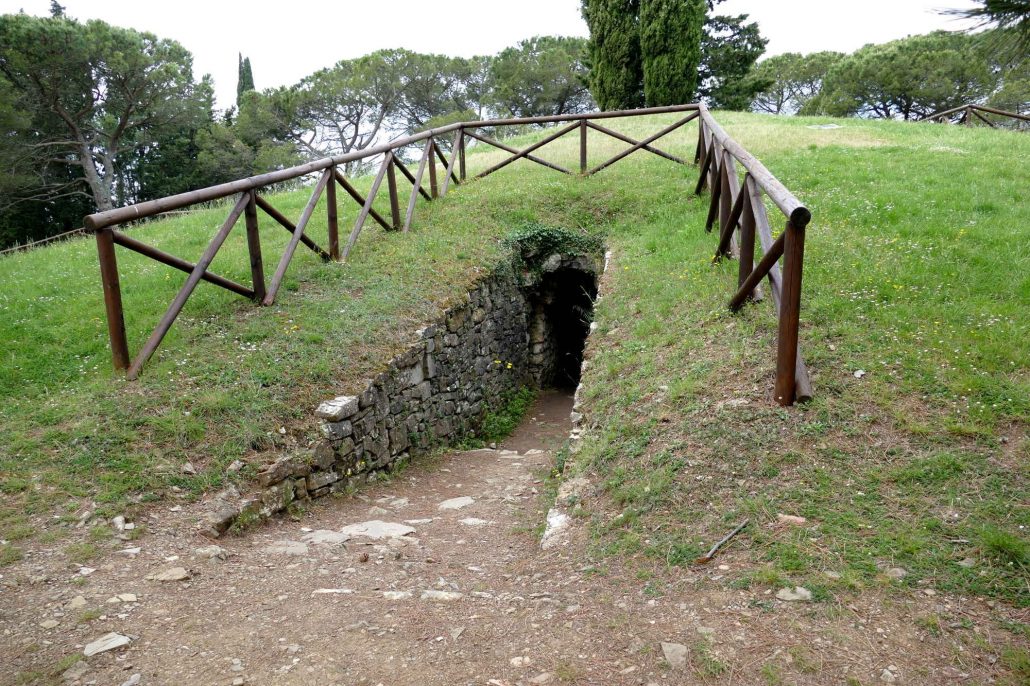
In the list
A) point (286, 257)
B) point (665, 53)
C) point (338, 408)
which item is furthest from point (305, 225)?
point (665, 53)

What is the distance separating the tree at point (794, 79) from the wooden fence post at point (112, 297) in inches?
1645

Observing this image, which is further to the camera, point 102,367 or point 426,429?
point 426,429

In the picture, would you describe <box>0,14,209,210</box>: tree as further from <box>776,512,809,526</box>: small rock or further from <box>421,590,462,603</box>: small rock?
<box>776,512,809,526</box>: small rock

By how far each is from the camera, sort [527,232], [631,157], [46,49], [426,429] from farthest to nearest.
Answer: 1. [46,49]
2. [631,157]
3. [527,232]
4. [426,429]

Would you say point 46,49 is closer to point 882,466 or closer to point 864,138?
point 864,138

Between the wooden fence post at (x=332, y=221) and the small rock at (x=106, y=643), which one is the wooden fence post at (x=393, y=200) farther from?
the small rock at (x=106, y=643)

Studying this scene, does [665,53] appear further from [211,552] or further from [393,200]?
[211,552]

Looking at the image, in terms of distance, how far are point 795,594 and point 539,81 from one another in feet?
117

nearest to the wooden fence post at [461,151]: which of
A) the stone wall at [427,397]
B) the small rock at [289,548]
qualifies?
the stone wall at [427,397]

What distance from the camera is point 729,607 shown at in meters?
2.99

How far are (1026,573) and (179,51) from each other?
3422 cm

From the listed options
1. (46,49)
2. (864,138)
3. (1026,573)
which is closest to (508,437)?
(1026,573)

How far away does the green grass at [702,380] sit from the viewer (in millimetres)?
3387

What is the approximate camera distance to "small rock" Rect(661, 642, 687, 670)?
8.88 ft
